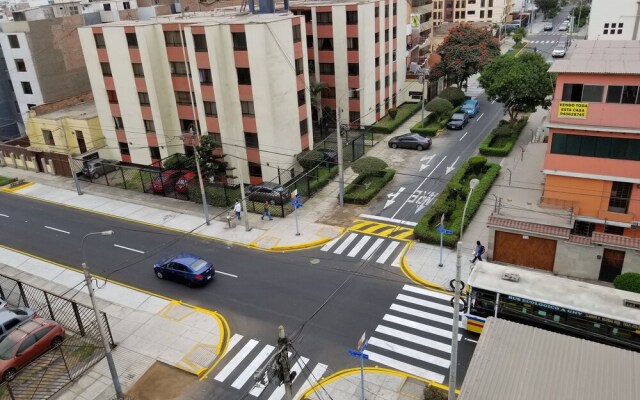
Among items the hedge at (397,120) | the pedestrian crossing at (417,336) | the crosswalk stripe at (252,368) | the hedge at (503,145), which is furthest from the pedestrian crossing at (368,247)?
the hedge at (397,120)

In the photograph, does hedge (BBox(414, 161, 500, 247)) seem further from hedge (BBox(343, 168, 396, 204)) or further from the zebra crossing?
the zebra crossing

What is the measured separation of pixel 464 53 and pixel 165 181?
41257mm

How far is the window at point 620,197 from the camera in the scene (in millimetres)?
28797

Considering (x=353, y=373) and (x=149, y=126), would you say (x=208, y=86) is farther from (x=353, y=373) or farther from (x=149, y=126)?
(x=353, y=373)

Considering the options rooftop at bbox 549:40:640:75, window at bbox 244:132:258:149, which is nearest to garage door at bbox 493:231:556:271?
rooftop at bbox 549:40:640:75

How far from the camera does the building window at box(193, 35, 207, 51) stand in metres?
41.8

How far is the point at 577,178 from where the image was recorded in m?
29.9

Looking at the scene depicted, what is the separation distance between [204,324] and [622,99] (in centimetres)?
2611

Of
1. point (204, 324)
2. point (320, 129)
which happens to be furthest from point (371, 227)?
point (320, 129)

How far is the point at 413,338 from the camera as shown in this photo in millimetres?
24734

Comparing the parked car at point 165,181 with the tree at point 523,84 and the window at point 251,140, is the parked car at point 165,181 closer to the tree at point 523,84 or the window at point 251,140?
the window at point 251,140

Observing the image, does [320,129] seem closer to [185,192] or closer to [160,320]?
[185,192]

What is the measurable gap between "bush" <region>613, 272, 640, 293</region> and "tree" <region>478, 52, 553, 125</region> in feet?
84.7

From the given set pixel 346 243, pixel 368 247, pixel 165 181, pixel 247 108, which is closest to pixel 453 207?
pixel 368 247
